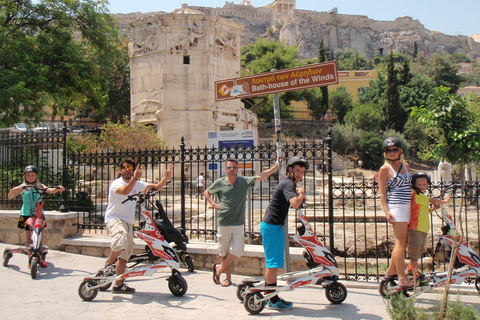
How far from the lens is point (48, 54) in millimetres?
12344

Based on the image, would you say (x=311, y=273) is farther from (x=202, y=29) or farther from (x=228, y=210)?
(x=202, y=29)

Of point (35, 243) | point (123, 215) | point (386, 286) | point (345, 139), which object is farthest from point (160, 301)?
point (345, 139)

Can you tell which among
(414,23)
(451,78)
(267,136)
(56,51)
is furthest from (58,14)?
(414,23)

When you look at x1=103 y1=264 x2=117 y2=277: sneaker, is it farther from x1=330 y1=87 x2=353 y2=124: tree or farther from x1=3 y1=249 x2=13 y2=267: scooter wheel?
x1=330 y1=87 x2=353 y2=124: tree

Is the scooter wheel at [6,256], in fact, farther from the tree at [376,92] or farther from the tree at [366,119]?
the tree at [376,92]

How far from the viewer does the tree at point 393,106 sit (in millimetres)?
45844

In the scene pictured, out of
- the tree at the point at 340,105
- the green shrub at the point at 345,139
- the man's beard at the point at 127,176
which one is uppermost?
the tree at the point at 340,105

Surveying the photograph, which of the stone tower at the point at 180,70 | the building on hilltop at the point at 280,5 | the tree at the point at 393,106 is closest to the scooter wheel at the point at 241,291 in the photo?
the stone tower at the point at 180,70

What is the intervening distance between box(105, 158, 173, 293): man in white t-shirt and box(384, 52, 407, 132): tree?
44306 millimetres

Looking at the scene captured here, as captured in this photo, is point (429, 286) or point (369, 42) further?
point (369, 42)

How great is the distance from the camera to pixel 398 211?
4805 mm

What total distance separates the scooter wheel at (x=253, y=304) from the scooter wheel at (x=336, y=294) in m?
0.79

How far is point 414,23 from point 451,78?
224 feet

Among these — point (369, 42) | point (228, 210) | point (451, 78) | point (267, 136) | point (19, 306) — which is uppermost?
point (369, 42)
